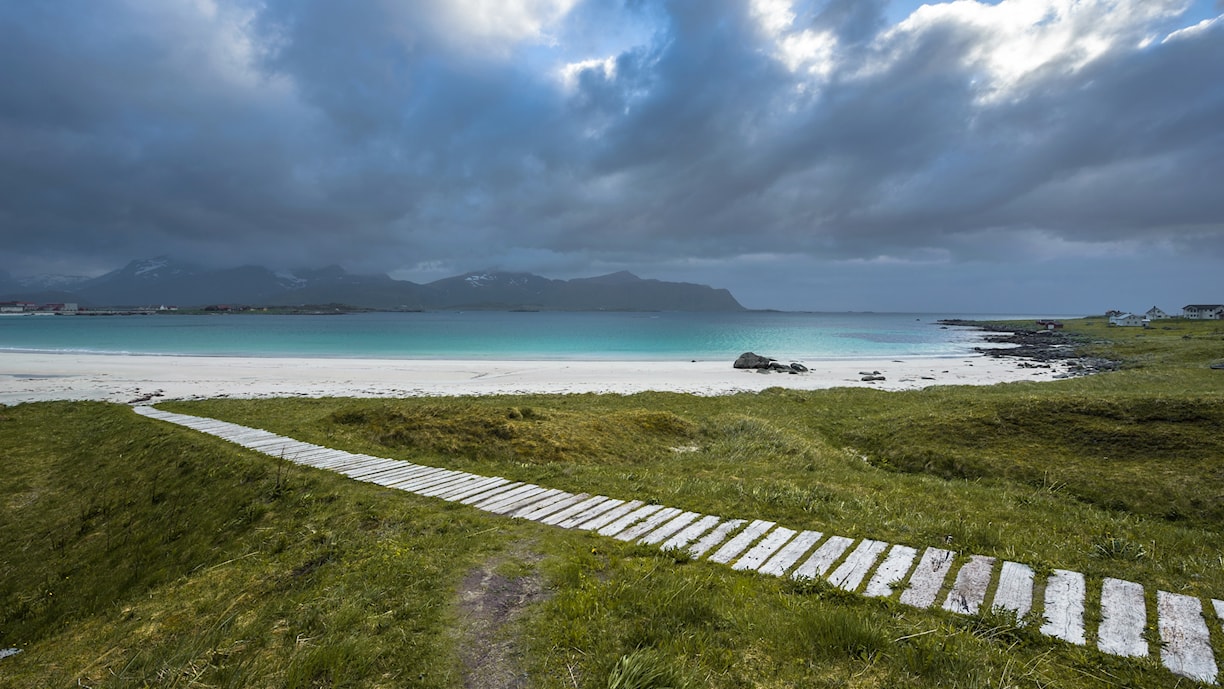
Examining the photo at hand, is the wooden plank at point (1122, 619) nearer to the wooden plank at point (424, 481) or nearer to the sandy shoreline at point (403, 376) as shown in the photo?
the wooden plank at point (424, 481)

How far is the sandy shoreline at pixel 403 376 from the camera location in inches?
1324

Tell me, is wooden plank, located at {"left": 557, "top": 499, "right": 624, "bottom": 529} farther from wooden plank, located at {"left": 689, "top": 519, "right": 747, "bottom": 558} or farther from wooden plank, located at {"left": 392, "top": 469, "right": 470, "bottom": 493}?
wooden plank, located at {"left": 392, "top": 469, "right": 470, "bottom": 493}

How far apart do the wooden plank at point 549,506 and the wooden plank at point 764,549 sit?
3366mm

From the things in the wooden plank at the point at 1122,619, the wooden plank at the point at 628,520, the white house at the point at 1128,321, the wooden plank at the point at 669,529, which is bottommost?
the white house at the point at 1128,321

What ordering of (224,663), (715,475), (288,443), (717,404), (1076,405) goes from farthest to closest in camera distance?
(717,404) < (1076,405) < (288,443) < (715,475) < (224,663)

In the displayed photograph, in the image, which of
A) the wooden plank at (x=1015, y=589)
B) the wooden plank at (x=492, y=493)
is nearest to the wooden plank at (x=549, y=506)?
the wooden plank at (x=492, y=493)

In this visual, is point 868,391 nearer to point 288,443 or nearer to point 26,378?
point 288,443

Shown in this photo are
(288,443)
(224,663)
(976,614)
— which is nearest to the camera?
(224,663)

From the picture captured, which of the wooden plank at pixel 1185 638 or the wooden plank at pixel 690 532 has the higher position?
the wooden plank at pixel 1185 638

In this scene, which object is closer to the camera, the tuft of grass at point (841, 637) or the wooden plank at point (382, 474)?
the tuft of grass at point (841, 637)

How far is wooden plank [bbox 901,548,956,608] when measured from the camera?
539cm

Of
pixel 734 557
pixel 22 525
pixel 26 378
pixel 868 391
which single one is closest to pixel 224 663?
pixel 734 557

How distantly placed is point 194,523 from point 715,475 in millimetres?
10944

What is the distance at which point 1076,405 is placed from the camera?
48.3ft
